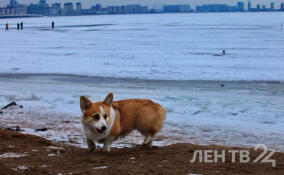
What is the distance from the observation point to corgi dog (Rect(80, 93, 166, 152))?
4.91 meters

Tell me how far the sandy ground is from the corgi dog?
20 centimetres

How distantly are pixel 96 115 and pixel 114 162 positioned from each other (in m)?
0.56

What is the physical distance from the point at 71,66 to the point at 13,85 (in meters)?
5.34

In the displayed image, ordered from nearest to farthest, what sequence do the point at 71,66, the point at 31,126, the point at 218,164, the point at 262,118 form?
the point at 218,164 < the point at 31,126 < the point at 262,118 < the point at 71,66

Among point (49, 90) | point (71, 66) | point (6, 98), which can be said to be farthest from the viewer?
point (71, 66)

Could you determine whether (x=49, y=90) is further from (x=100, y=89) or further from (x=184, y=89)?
(x=184, y=89)

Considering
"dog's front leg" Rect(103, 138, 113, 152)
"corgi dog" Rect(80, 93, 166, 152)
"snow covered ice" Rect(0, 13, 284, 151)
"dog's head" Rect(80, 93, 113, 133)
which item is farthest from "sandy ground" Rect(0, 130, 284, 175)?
"snow covered ice" Rect(0, 13, 284, 151)

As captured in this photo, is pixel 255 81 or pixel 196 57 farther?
pixel 196 57

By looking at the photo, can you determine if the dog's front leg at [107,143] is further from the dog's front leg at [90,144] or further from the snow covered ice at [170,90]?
the snow covered ice at [170,90]

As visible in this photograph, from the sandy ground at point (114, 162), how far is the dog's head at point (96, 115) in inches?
14.7

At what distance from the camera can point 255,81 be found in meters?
13.6

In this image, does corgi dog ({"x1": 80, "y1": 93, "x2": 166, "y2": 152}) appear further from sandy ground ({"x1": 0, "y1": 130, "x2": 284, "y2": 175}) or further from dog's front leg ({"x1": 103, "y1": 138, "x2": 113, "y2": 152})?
sandy ground ({"x1": 0, "y1": 130, "x2": 284, "y2": 175})

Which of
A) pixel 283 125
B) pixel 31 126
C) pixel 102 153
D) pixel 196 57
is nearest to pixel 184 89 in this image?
pixel 283 125

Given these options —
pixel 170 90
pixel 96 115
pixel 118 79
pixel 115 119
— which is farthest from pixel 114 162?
pixel 118 79
